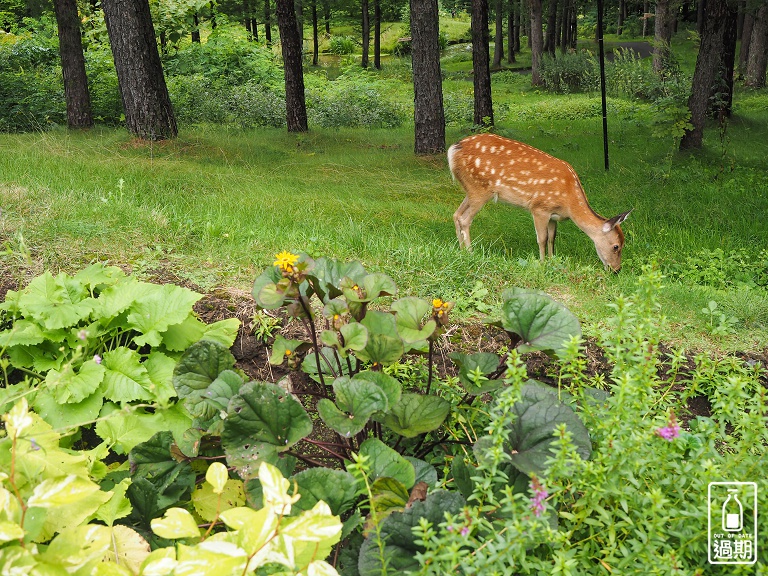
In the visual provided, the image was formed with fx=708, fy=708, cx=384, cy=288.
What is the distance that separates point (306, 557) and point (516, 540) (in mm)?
522

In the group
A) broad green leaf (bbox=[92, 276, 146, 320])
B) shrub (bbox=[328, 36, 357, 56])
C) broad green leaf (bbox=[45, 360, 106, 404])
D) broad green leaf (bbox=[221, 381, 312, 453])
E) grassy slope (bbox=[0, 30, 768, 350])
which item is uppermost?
shrub (bbox=[328, 36, 357, 56])

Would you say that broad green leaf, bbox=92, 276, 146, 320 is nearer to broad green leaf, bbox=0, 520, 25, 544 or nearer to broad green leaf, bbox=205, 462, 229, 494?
broad green leaf, bbox=205, 462, 229, 494

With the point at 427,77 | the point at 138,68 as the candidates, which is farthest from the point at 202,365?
the point at 427,77

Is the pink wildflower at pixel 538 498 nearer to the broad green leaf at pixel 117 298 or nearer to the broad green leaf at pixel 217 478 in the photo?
the broad green leaf at pixel 217 478

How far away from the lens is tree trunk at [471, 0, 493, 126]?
1345cm

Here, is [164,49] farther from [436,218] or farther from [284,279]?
[284,279]

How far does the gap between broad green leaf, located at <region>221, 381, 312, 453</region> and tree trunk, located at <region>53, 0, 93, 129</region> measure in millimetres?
12168

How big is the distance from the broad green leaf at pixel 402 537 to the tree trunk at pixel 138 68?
9240 millimetres

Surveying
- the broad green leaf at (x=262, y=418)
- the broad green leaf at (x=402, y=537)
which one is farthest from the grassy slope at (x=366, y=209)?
the broad green leaf at (x=402, y=537)

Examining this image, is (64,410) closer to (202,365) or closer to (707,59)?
(202,365)

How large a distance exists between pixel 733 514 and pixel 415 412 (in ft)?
3.21

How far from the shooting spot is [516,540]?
1671 millimetres

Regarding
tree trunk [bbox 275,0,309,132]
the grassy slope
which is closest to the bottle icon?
the grassy slope

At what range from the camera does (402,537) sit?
1920mm
